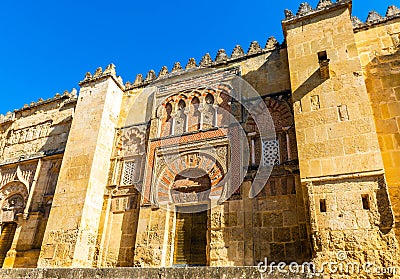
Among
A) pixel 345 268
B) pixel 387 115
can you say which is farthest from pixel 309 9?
pixel 345 268

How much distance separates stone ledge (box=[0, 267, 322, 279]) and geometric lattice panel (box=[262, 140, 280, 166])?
2986 millimetres

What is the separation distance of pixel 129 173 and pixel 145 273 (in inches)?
157

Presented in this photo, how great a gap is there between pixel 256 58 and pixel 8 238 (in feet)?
25.5

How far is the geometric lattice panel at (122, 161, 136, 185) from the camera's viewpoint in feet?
23.7

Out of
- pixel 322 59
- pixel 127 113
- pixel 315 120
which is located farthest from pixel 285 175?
pixel 127 113

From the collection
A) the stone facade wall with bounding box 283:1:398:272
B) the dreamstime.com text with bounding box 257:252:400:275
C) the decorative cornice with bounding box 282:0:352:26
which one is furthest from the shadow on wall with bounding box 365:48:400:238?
the decorative cornice with bounding box 282:0:352:26

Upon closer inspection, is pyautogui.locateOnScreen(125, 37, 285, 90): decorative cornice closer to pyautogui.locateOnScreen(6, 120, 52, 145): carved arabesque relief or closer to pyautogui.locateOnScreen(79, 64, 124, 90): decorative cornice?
pyautogui.locateOnScreen(79, 64, 124, 90): decorative cornice

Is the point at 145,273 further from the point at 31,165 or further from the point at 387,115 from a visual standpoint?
the point at 31,165

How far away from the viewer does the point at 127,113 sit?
8.38 meters

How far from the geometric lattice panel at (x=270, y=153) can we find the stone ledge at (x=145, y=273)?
9.80 feet

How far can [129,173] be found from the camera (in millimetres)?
7352

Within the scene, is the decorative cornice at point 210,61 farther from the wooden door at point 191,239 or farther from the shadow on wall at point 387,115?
the wooden door at point 191,239

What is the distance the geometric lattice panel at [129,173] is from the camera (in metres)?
7.23

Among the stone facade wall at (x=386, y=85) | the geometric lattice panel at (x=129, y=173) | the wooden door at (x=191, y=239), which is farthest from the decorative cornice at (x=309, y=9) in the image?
the geometric lattice panel at (x=129, y=173)
